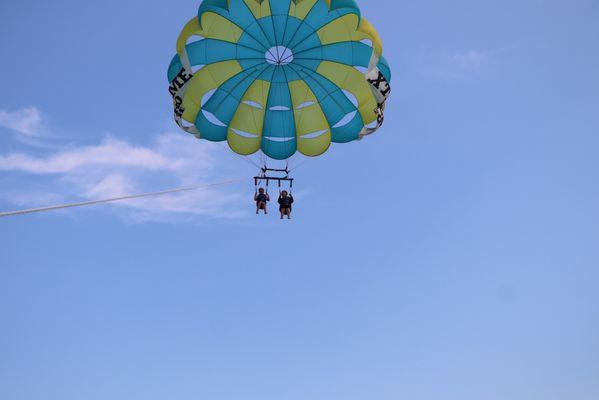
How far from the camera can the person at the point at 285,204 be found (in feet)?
48.1

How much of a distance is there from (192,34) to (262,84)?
2.37 metres

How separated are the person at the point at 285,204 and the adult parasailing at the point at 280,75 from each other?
140cm

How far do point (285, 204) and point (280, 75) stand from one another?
11.8ft

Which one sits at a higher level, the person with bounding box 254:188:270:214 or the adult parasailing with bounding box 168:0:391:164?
the adult parasailing with bounding box 168:0:391:164

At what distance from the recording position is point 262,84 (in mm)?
15242

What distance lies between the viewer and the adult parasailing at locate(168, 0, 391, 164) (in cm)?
1406

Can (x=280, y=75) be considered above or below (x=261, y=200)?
above

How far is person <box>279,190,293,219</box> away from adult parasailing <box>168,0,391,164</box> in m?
1.40

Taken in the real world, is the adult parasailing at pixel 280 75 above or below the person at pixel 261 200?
above

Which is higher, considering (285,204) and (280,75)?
(280,75)

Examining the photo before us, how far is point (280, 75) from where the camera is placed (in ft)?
49.5

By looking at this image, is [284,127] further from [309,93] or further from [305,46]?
[305,46]

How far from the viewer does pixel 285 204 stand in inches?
576

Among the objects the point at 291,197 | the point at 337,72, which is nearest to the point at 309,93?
the point at 337,72
